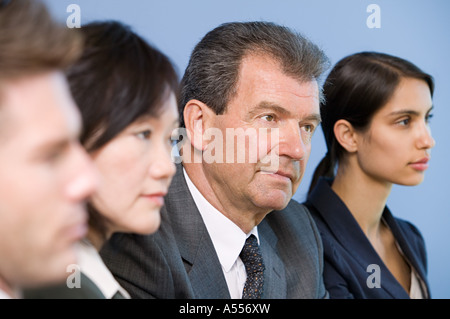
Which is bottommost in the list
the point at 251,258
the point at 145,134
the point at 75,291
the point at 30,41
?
the point at 251,258

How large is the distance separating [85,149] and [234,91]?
57 cm

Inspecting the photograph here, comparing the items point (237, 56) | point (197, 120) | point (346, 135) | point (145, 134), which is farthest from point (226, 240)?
point (346, 135)

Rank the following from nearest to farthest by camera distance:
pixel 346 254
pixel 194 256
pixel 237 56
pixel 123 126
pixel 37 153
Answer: pixel 37 153, pixel 123 126, pixel 194 256, pixel 237 56, pixel 346 254

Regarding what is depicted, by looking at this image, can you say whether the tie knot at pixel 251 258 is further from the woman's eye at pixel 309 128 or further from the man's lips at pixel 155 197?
the man's lips at pixel 155 197

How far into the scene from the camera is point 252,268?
4.09 ft

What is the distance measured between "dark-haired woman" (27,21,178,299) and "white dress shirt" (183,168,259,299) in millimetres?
449

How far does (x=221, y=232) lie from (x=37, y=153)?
0.75 metres

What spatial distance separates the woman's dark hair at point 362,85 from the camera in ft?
5.34

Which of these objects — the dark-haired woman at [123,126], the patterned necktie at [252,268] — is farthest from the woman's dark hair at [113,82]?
the patterned necktie at [252,268]

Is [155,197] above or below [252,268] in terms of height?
above

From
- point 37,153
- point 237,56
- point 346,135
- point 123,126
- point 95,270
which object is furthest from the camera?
point 346,135

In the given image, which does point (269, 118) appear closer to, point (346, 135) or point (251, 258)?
point (251, 258)

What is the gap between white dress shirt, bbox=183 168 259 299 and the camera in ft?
4.03

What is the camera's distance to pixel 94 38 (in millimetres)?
800
